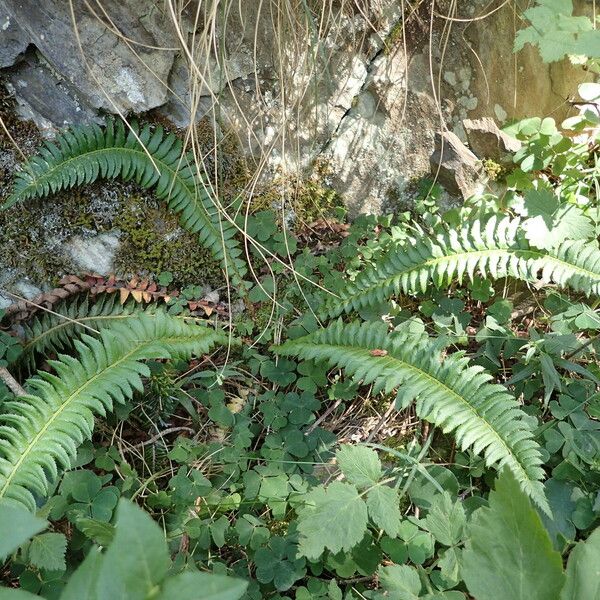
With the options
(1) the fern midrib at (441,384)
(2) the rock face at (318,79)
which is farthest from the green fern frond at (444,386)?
(2) the rock face at (318,79)

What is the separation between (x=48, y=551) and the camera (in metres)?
1.86

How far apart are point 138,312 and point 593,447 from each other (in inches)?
73.1

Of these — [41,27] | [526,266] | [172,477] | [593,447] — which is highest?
[41,27]

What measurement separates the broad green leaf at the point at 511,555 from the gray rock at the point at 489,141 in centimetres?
236

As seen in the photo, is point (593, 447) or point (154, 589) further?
point (593, 447)

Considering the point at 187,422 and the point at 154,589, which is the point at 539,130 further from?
the point at 154,589

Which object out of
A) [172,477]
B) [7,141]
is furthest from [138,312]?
[7,141]

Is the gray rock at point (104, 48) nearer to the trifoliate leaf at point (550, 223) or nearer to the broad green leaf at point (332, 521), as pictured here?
the trifoliate leaf at point (550, 223)

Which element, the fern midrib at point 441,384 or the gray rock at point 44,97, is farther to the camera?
the gray rock at point 44,97

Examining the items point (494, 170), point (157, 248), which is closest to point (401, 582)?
point (157, 248)

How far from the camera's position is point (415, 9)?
9.19ft

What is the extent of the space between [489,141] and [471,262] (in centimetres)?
79

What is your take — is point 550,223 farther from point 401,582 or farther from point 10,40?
point 10,40

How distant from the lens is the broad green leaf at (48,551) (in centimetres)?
185
